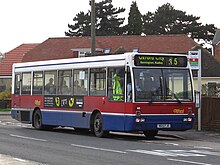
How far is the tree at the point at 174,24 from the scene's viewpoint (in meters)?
88.6

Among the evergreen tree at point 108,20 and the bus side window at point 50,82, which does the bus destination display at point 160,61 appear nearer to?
the bus side window at point 50,82

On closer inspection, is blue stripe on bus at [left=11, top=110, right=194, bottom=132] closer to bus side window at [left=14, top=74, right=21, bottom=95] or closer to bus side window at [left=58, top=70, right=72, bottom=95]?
bus side window at [left=58, top=70, right=72, bottom=95]

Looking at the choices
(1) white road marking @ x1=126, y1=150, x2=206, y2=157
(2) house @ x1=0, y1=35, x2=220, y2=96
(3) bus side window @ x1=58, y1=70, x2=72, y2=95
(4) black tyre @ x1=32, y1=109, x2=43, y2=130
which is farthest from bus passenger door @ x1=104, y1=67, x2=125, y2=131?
(2) house @ x1=0, y1=35, x2=220, y2=96

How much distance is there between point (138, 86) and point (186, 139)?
2.96 metres

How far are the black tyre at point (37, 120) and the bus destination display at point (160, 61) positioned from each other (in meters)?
7.23

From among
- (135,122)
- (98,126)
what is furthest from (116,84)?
(98,126)

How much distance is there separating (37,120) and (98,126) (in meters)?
5.41

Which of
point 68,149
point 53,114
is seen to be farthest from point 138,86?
point 53,114

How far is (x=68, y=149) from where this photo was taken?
17.0m

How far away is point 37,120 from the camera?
87.3 feet

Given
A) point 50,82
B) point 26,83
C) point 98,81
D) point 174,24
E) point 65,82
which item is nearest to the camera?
point 98,81

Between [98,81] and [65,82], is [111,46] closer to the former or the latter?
[65,82]

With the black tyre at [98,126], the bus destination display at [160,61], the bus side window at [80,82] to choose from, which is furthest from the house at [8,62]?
the bus destination display at [160,61]

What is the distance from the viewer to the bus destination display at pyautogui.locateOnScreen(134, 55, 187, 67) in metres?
20.6
